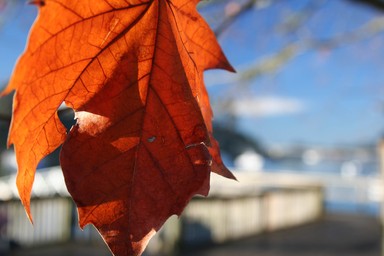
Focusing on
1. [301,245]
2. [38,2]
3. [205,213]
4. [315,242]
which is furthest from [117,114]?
[315,242]

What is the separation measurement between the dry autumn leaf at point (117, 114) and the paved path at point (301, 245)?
5.28m

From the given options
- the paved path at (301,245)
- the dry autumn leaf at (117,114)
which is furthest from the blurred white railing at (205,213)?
the dry autumn leaf at (117,114)

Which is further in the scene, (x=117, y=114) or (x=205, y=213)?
(x=205, y=213)

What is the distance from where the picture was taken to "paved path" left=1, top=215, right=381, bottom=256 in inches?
232

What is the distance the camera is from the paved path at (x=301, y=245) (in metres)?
5.89

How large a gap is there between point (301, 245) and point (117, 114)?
22.4 feet

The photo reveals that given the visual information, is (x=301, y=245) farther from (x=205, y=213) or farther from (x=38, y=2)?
(x=38, y=2)

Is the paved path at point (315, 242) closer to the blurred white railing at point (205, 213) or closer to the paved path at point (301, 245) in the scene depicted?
the paved path at point (301, 245)

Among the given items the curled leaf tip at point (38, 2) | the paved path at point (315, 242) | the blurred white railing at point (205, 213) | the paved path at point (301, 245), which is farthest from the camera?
the paved path at point (315, 242)

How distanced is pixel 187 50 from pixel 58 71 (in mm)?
77

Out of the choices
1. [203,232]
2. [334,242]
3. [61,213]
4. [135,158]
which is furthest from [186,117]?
[334,242]

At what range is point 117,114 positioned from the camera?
10.3 inches

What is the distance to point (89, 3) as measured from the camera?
253 mm

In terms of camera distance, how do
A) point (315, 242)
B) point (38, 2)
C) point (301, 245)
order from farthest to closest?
point (315, 242)
point (301, 245)
point (38, 2)
